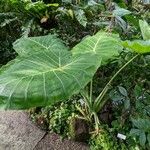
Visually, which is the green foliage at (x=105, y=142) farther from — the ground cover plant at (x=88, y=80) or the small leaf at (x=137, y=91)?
the small leaf at (x=137, y=91)

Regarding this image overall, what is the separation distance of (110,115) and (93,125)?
0.19m

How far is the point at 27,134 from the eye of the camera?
10.1 feet

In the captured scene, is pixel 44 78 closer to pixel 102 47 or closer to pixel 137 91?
pixel 102 47

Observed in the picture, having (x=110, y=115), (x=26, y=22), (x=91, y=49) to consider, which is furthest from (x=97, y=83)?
(x=26, y=22)

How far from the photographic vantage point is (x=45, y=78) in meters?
2.07

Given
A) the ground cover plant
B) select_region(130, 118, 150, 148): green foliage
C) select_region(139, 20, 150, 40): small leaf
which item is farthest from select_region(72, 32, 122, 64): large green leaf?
select_region(130, 118, 150, 148): green foliage

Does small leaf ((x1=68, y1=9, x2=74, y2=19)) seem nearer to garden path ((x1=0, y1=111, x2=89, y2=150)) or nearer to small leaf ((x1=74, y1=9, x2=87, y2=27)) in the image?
small leaf ((x1=74, y1=9, x2=87, y2=27))

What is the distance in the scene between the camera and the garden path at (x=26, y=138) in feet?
9.65

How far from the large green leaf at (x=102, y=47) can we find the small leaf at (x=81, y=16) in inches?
41.0

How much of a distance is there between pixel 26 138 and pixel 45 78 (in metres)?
1.15

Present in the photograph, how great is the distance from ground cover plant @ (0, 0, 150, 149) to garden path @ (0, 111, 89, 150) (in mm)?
75

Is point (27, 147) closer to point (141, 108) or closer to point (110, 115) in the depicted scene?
point (110, 115)

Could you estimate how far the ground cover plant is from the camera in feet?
6.59

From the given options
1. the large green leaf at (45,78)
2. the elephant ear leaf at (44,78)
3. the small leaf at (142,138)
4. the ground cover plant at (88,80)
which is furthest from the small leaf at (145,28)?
the small leaf at (142,138)
